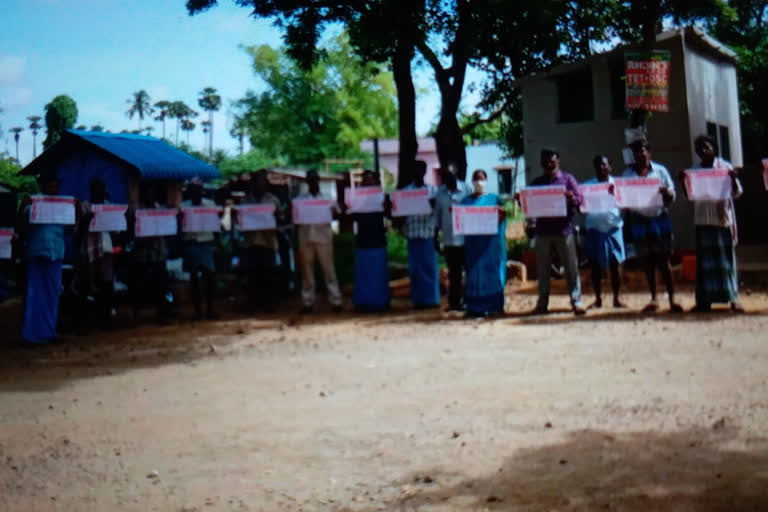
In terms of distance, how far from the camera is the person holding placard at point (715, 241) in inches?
418

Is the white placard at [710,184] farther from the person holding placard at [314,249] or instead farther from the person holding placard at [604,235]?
the person holding placard at [314,249]

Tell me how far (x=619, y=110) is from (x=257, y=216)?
957 centimetres

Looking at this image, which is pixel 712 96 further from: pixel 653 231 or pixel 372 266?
pixel 372 266

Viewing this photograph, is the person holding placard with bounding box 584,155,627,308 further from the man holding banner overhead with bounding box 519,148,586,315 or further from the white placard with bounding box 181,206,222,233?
the white placard with bounding box 181,206,222,233

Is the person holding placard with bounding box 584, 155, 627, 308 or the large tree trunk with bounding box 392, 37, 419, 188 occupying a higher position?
the large tree trunk with bounding box 392, 37, 419, 188

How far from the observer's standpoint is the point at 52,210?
36.3 feet

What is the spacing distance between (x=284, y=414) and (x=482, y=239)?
584 cm

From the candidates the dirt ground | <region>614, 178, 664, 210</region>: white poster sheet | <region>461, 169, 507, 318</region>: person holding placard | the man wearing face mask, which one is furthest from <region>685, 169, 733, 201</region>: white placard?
the man wearing face mask

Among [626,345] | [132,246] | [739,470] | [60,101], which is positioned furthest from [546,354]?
[60,101]

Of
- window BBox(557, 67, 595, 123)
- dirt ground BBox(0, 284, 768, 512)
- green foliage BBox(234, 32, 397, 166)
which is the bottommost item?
dirt ground BBox(0, 284, 768, 512)

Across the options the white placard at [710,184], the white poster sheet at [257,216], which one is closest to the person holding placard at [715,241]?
the white placard at [710,184]

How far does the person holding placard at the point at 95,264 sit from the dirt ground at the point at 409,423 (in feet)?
A: 7.15

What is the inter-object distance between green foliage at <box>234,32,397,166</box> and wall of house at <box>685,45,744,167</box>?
4146 centimetres

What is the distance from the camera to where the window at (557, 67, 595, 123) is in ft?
66.3
